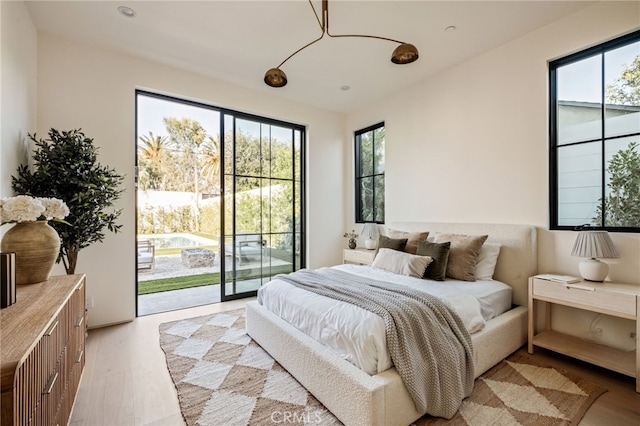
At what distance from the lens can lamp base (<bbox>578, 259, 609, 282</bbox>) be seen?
2.21m

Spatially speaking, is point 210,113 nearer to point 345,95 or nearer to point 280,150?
point 280,150

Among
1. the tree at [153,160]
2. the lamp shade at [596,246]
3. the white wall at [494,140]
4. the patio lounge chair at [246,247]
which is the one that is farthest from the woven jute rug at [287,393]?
the tree at [153,160]

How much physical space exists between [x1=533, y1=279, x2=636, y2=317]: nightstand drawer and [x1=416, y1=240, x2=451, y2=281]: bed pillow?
738mm

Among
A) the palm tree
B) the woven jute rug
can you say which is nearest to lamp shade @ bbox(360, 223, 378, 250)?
the woven jute rug

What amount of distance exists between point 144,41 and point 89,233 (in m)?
2.03

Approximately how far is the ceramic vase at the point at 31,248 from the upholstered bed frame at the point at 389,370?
152 centimetres

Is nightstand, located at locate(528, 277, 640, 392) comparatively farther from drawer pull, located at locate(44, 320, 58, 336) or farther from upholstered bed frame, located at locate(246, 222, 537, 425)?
drawer pull, located at locate(44, 320, 58, 336)

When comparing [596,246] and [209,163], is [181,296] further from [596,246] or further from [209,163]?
[596,246]

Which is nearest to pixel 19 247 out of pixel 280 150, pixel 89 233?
pixel 89 233

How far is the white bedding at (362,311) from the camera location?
5.31ft

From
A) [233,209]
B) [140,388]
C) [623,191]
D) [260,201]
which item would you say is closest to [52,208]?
[140,388]

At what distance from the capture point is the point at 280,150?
177 inches

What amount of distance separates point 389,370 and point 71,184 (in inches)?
115

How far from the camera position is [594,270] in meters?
2.23
